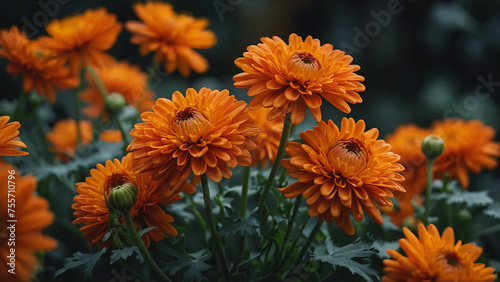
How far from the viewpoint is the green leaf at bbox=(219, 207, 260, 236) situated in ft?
1.98

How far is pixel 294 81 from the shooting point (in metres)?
0.61

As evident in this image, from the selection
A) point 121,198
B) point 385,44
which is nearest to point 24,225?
point 121,198

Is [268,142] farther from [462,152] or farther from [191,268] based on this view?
[462,152]

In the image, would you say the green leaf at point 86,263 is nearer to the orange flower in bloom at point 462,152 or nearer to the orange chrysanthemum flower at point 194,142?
the orange chrysanthemum flower at point 194,142

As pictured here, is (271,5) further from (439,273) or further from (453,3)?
(439,273)

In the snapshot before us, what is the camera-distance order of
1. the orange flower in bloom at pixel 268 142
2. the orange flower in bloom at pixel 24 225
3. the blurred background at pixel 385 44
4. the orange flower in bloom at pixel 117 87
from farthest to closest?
the blurred background at pixel 385 44 < the orange flower in bloom at pixel 117 87 < the orange flower in bloom at pixel 268 142 < the orange flower in bloom at pixel 24 225

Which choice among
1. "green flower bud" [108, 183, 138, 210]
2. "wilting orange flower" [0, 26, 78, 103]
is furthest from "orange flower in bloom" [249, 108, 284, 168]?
"wilting orange flower" [0, 26, 78, 103]

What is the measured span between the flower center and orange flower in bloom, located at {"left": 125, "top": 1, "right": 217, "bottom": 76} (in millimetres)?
418

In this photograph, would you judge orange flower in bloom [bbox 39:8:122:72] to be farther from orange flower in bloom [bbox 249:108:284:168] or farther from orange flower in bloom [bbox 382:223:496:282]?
orange flower in bloom [bbox 382:223:496:282]

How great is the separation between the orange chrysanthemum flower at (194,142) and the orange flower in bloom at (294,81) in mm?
38

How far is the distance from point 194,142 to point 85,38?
0.49 metres

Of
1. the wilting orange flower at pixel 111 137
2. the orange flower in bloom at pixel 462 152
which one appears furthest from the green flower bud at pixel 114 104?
the orange flower in bloom at pixel 462 152

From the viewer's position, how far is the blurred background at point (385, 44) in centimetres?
153

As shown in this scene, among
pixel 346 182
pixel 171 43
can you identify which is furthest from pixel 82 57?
pixel 346 182
